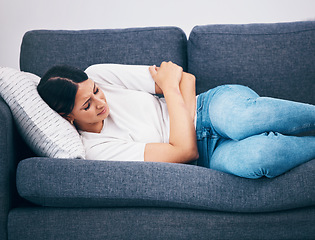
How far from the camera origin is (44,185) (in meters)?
1.02

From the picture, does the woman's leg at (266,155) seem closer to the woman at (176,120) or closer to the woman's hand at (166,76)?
the woman at (176,120)

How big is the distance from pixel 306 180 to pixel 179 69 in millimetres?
741

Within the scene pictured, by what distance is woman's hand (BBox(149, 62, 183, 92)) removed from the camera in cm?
137

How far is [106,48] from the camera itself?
1.61 meters

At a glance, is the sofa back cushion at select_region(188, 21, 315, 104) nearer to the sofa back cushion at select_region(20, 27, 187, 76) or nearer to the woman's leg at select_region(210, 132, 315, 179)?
the sofa back cushion at select_region(20, 27, 187, 76)

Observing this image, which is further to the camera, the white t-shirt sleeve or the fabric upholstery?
the white t-shirt sleeve

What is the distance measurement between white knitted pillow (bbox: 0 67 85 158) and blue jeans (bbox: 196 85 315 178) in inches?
21.5

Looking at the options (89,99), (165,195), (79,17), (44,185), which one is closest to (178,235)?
(165,195)

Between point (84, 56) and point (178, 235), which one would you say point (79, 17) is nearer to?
point (84, 56)

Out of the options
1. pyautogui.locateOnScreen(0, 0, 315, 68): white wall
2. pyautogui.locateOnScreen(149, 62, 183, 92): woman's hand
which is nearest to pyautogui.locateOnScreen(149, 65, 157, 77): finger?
pyautogui.locateOnScreen(149, 62, 183, 92): woman's hand

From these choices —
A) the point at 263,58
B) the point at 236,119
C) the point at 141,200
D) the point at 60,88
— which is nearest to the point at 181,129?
the point at 236,119

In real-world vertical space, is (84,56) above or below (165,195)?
above

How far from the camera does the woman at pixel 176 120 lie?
1033 mm

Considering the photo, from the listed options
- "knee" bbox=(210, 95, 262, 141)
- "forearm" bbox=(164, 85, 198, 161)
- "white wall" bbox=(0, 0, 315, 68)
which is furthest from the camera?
"white wall" bbox=(0, 0, 315, 68)
